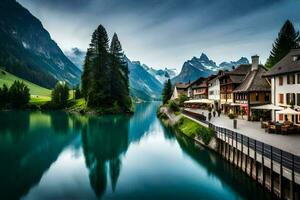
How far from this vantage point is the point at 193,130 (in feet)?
152

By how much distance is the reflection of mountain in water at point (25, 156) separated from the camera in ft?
80.7

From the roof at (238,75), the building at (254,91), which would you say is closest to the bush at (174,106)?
the roof at (238,75)

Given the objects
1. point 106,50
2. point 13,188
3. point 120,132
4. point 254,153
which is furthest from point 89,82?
point 254,153

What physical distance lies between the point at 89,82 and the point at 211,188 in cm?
8627

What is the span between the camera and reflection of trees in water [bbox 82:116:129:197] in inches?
1064

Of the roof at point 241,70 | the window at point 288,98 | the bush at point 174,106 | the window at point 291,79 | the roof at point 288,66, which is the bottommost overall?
the bush at point 174,106

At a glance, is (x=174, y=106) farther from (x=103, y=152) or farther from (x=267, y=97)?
(x=103, y=152)

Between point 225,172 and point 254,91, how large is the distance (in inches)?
1016

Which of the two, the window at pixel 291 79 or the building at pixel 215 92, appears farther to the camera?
the building at pixel 215 92

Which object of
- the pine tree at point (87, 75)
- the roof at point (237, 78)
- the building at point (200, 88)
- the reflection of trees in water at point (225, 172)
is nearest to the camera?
the reflection of trees in water at point (225, 172)

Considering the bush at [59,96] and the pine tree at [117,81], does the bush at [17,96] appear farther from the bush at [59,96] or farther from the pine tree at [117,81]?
the pine tree at [117,81]

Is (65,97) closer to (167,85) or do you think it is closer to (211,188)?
(167,85)

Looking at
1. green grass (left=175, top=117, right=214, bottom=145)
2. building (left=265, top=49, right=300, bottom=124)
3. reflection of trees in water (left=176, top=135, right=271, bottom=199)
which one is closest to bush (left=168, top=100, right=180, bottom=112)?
green grass (left=175, top=117, right=214, bottom=145)

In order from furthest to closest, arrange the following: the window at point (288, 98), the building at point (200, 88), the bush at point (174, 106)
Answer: the building at point (200, 88), the bush at point (174, 106), the window at point (288, 98)
